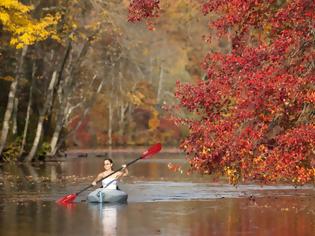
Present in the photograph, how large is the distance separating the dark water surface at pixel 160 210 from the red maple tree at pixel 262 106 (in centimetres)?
149

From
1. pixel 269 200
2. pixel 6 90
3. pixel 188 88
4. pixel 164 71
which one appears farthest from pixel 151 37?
pixel 188 88

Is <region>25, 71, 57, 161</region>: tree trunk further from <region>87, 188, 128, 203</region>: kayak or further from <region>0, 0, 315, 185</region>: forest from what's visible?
<region>87, 188, 128, 203</region>: kayak

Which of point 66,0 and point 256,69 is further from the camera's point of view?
point 66,0

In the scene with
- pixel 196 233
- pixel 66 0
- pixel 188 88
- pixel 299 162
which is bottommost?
pixel 196 233

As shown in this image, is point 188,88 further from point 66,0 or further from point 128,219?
point 66,0

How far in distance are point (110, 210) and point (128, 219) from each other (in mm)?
2886

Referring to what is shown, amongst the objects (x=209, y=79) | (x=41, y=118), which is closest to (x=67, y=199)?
(x=209, y=79)

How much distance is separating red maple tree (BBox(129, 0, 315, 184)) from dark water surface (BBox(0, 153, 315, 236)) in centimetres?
149

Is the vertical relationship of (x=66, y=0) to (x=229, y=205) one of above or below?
above

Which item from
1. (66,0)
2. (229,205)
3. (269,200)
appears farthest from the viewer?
(66,0)

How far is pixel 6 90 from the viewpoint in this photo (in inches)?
2115

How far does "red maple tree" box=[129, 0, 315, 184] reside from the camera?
1962cm

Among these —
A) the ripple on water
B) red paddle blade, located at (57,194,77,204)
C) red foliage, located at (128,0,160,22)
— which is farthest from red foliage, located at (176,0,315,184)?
the ripple on water

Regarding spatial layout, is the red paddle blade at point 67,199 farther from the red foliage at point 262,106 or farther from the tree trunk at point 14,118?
the tree trunk at point 14,118
